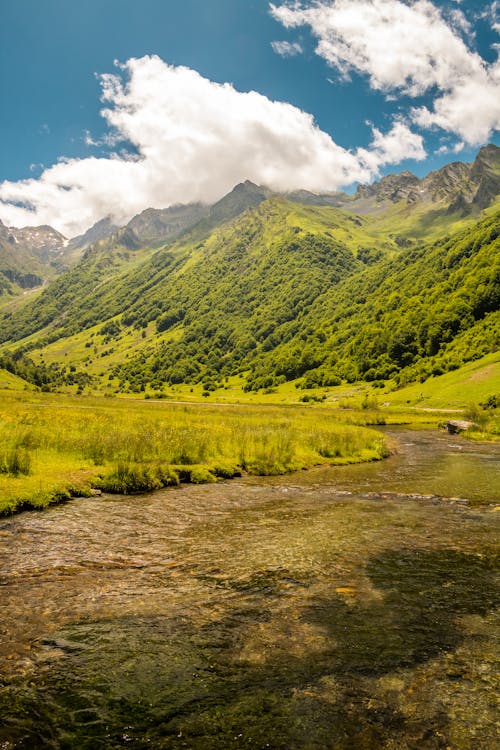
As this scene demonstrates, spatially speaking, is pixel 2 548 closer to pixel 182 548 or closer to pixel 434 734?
pixel 182 548

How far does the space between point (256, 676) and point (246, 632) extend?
1458 millimetres

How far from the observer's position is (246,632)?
8680 millimetres

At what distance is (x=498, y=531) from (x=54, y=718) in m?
15.6

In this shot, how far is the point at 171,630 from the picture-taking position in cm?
870

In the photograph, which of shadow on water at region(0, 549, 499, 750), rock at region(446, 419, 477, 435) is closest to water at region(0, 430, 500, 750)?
shadow on water at region(0, 549, 499, 750)

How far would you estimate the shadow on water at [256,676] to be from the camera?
5910mm

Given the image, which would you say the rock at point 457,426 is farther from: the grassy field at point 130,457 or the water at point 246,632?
the water at point 246,632

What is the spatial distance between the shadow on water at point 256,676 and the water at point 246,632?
0.03 meters

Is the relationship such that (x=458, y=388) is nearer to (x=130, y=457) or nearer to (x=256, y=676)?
(x=130, y=457)

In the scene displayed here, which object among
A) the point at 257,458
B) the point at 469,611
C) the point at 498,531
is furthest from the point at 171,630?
the point at 257,458

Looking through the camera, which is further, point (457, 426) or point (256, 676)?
point (457, 426)

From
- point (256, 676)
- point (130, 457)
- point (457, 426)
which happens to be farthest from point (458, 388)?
point (256, 676)

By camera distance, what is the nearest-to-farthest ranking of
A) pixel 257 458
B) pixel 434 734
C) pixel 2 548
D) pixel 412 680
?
pixel 434 734 → pixel 412 680 → pixel 2 548 → pixel 257 458

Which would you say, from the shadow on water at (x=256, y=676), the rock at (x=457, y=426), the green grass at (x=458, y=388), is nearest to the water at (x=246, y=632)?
the shadow on water at (x=256, y=676)
